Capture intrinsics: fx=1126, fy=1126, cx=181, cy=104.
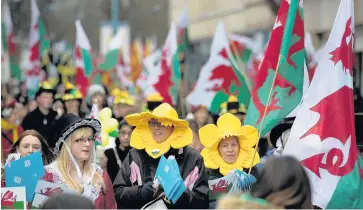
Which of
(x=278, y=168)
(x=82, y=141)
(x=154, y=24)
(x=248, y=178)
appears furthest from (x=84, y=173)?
(x=154, y=24)

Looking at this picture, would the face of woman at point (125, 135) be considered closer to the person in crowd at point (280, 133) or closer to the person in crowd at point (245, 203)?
the person in crowd at point (280, 133)

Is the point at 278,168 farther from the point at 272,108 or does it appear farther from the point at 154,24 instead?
the point at 154,24

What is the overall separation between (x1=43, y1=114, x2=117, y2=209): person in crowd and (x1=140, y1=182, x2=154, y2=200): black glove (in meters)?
0.22

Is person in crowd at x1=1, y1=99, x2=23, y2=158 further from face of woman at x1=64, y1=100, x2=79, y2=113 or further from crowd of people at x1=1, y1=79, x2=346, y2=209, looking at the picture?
crowd of people at x1=1, y1=79, x2=346, y2=209

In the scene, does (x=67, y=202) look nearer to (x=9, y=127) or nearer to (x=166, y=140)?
(x=166, y=140)

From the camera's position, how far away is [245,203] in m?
5.32

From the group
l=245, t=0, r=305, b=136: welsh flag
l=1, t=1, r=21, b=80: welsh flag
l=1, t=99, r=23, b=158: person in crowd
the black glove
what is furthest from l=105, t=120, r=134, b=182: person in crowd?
l=1, t=1, r=21, b=80: welsh flag

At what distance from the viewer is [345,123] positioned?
317 inches

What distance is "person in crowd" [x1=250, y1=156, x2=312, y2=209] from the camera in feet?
17.0

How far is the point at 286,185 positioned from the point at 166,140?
3413 mm

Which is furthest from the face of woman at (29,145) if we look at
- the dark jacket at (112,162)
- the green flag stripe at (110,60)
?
the green flag stripe at (110,60)

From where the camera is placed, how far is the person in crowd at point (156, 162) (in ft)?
26.9

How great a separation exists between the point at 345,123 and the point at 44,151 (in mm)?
2681

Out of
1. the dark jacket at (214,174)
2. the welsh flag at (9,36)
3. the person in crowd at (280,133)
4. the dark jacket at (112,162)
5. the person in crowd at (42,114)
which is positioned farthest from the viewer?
the welsh flag at (9,36)
